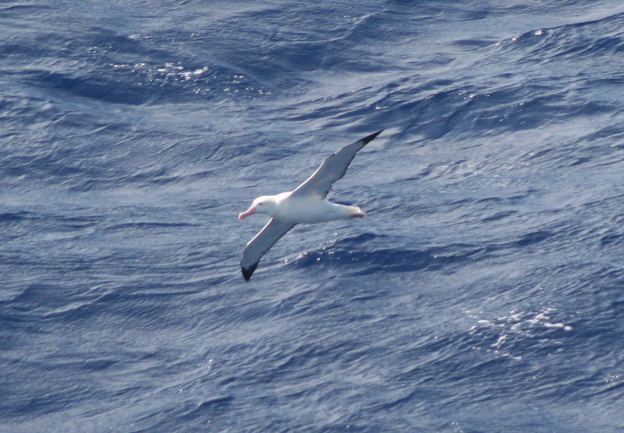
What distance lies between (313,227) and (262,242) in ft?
16.4

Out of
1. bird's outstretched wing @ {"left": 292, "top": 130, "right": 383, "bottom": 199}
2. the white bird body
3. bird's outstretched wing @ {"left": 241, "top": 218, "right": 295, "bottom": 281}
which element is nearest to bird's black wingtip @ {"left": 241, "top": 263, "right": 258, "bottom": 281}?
bird's outstretched wing @ {"left": 241, "top": 218, "right": 295, "bottom": 281}

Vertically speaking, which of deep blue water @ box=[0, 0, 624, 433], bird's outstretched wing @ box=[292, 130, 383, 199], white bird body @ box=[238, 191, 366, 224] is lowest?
deep blue water @ box=[0, 0, 624, 433]

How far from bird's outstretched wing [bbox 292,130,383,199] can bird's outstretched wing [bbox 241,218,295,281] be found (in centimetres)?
120

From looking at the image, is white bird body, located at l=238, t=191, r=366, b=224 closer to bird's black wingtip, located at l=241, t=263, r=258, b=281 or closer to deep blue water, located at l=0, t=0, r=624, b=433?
bird's black wingtip, located at l=241, t=263, r=258, b=281

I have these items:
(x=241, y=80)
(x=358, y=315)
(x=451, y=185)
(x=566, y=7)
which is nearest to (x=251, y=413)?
(x=358, y=315)

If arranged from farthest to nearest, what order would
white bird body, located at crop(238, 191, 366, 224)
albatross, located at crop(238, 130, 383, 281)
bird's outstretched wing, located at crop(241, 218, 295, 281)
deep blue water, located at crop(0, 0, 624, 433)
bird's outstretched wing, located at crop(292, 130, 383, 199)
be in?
deep blue water, located at crop(0, 0, 624, 433) → bird's outstretched wing, located at crop(241, 218, 295, 281) → white bird body, located at crop(238, 191, 366, 224) → albatross, located at crop(238, 130, 383, 281) → bird's outstretched wing, located at crop(292, 130, 383, 199)

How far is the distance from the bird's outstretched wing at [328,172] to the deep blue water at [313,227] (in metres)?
3.96

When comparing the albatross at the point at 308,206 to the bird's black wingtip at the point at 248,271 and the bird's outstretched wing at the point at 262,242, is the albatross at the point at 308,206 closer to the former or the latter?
the bird's outstretched wing at the point at 262,242

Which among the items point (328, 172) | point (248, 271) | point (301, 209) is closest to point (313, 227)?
point (248, 271)

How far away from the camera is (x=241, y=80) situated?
3225cm

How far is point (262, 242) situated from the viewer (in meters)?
22.5

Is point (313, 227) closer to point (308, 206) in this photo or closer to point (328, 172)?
point (308, 206)

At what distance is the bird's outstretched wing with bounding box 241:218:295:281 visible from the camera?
2217 cm

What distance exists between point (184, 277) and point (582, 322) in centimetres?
838
